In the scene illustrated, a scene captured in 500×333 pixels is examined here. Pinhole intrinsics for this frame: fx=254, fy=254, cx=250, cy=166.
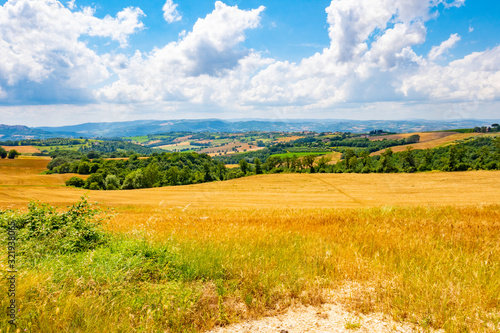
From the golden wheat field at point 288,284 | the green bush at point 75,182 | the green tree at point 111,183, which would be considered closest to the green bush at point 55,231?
the golden wheat field at point 288,284

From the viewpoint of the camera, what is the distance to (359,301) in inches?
171

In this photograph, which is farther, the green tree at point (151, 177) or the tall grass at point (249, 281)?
the green tree at point (151, 177)

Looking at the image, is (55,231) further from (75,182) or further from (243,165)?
(243,165)

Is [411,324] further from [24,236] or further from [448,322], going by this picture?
[24,236]

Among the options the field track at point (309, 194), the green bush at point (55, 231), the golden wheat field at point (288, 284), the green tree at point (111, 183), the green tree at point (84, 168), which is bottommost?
the green tree at point (111, 183)

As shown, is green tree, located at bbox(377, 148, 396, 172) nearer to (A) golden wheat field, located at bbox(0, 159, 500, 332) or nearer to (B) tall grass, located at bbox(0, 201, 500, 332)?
(A) golden wheat field, located at bbox(0, 159, 500, 332)

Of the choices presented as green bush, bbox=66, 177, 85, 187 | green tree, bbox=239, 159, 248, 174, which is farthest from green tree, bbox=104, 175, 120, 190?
green tree, bbox=239, 159, 248, 174

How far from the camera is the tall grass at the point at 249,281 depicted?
3693mm

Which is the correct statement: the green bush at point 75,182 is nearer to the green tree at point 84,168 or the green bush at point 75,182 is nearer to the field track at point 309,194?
the field track at point 309,194

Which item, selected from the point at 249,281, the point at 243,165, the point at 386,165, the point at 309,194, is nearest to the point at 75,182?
the point at 243,165

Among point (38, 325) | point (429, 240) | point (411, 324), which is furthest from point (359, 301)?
point (38, 325)

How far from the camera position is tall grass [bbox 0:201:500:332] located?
369 centimetres

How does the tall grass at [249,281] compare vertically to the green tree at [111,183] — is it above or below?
above

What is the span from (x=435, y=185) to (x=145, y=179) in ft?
236
